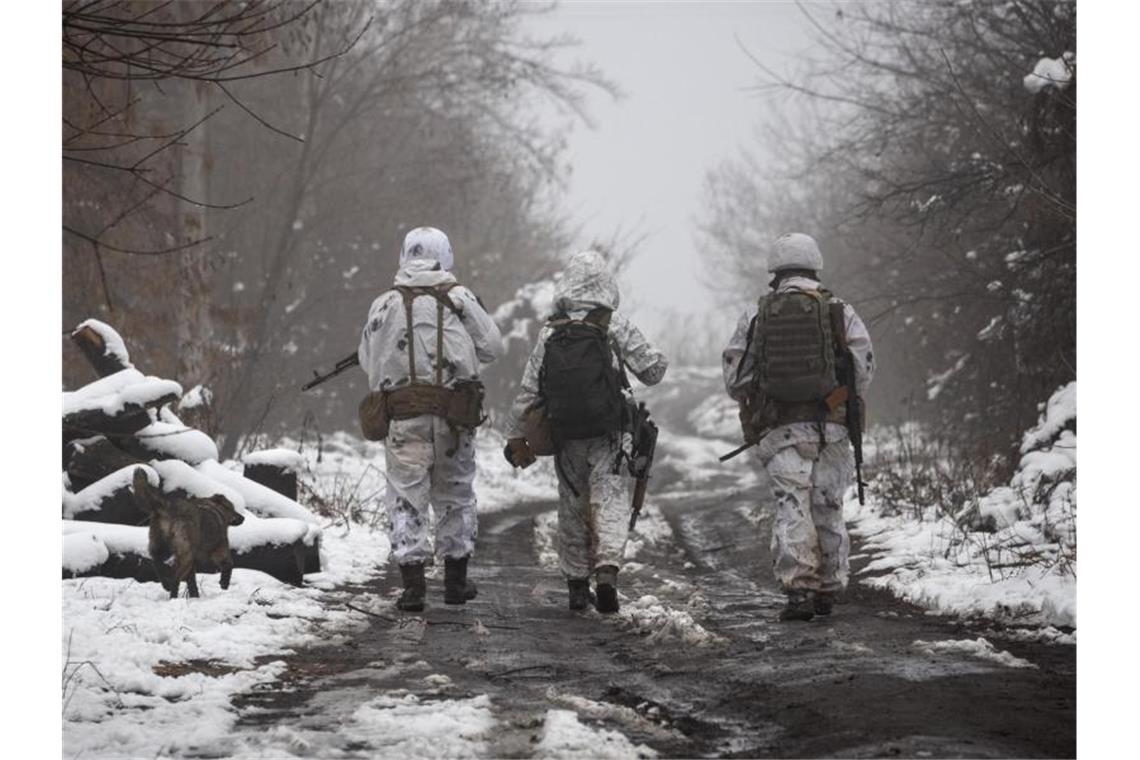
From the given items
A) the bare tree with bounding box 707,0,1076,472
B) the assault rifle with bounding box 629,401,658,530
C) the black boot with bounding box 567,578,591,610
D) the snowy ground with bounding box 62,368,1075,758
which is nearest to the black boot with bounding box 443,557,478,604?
the snowy ground with bounding box 62,368,1075,758

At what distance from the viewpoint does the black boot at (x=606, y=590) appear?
6895 millimetres

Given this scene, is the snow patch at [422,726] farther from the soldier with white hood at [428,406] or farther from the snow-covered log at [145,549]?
the snow-covered log at [145,549]

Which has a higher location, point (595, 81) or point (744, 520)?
point (595, 81)

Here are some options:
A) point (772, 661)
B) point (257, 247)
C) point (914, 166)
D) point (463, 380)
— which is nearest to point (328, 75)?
point (257, 247)

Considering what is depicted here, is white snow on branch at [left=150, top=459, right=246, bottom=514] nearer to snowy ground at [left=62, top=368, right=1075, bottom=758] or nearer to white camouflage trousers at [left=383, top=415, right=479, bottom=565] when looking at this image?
snowy ground at [left=62, top=368, right=1075, bottom=758]

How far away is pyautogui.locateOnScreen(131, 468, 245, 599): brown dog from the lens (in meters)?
6.48

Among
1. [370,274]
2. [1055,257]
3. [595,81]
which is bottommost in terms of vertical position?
[1055,257]

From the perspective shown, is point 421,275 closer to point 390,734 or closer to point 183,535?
point 183,535

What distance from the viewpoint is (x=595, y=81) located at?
16.8 metres

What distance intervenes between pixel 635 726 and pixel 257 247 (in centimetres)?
1773

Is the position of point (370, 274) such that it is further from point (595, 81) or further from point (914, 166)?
point (914, 166)

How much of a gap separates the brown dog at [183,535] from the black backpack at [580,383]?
190 cm

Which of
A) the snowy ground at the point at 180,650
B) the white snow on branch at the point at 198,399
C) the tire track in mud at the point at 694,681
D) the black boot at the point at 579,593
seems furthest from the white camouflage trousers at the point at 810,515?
the white snow on branch at the point at 198,399

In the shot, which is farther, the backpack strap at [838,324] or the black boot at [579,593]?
the black boot at [579,593]
